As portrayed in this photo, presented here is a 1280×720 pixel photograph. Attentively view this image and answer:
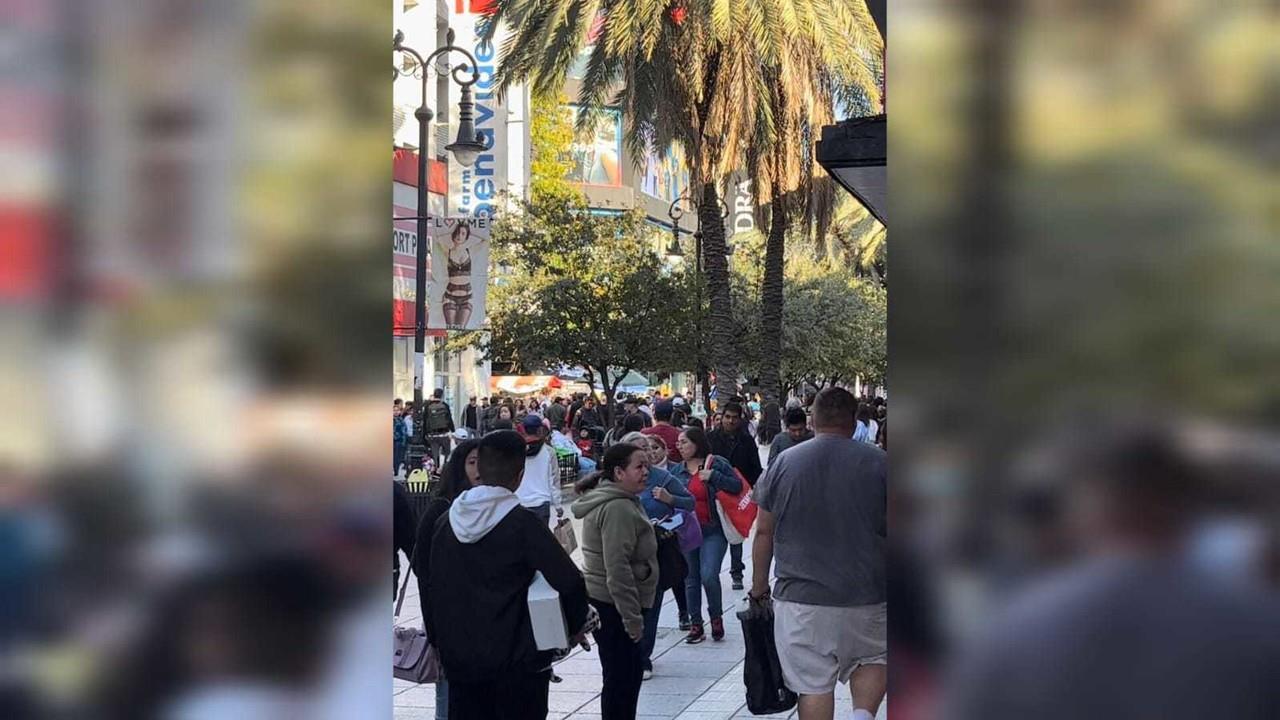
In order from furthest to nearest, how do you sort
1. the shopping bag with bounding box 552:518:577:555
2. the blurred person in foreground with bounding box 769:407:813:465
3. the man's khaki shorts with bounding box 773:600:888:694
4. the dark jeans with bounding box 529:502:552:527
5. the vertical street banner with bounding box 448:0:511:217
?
1. the vertical street banner with bounding box 448:0:511:217
2. the blurred person in foreground with bounding box 769:407:813:465
3. the dark jeans with bounding box 529:502:552:527
4. the shopping bag with bounding box 552:518:577:555
5. the man's khaki shorts with bounding box 773:600:888:694

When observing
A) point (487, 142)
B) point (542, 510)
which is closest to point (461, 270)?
point (542, 510)

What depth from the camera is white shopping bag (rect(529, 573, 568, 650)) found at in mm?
5496

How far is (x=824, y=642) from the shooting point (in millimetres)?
6062

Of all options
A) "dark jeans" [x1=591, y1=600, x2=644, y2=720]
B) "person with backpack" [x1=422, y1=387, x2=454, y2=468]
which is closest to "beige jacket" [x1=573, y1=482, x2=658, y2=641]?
"dark jeans" [x1=591, y1=600, x2=644, y2=720]

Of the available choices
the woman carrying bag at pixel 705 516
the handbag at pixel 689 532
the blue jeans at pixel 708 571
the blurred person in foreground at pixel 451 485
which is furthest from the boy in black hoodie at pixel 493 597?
the blue jeans at pixel 708 571

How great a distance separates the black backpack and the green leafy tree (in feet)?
15.5

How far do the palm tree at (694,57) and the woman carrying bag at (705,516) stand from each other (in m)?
7.35

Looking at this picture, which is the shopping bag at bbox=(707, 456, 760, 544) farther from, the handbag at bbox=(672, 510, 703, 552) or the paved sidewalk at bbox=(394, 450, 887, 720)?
the paved sidewalk at bbox=(394, 450, 887, 720)
